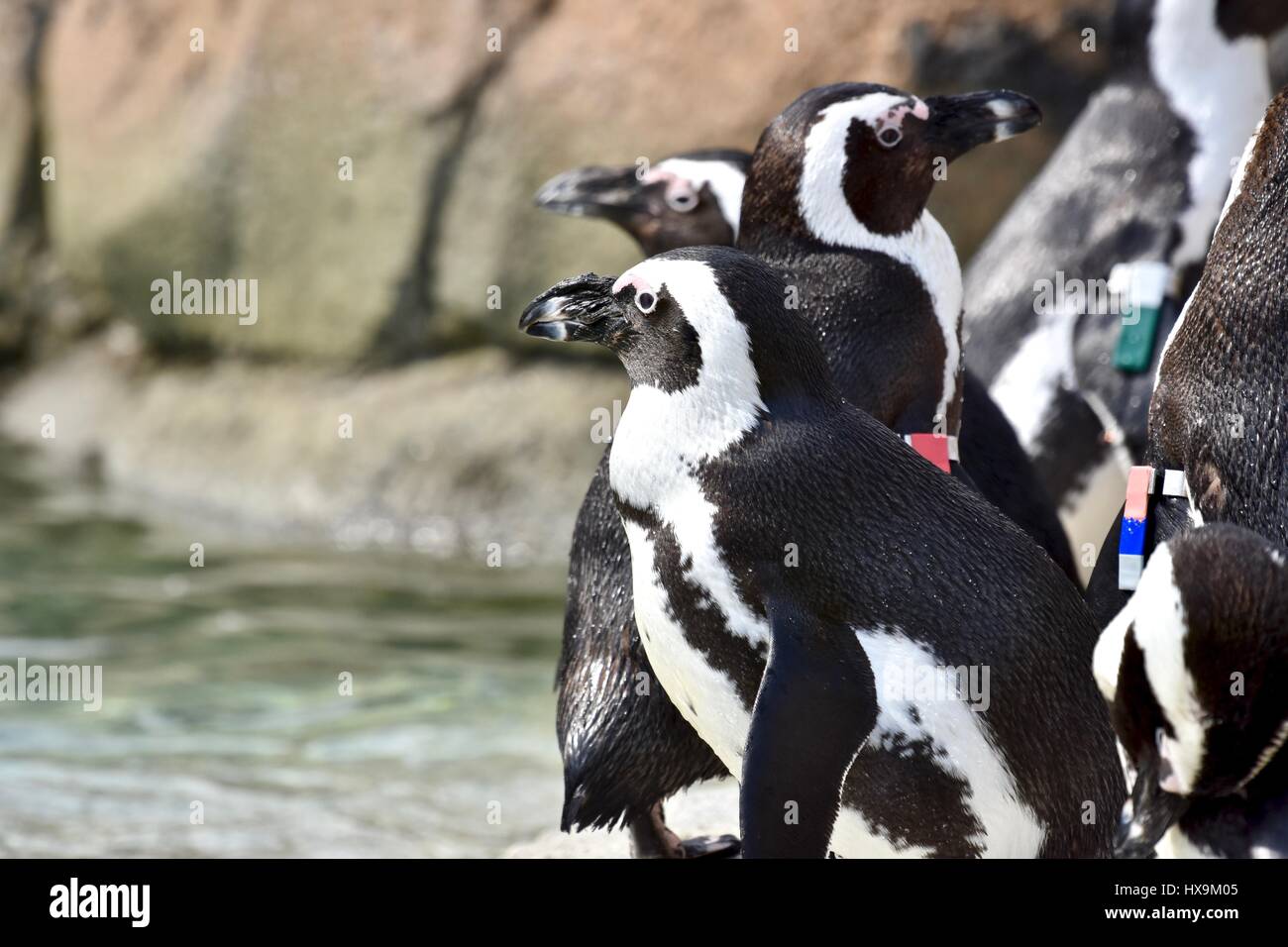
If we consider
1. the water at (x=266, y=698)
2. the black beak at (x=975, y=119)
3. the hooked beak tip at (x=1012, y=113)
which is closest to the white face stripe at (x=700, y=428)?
the black beak at (x=975, y=119)

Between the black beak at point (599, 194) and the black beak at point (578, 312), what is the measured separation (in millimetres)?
1085

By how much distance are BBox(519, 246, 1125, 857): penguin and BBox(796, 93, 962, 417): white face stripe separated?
0.45m

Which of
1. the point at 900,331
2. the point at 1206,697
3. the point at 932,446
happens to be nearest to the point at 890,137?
the point at 900,331

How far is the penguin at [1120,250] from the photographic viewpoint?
3.73 meters

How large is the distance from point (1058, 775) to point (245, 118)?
5828 mm

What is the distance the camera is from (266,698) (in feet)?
16.0

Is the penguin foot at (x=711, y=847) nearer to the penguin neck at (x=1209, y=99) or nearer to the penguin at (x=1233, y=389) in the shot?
the penguin at (x=1233, y=389)

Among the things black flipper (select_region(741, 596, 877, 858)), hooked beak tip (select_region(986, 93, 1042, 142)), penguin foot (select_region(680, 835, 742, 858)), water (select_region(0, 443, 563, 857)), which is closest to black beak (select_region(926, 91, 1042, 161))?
hooked beak tip (select_region(986, 93, 1042, 142))

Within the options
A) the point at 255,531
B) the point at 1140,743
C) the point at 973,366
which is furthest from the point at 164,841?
the point at 255,531

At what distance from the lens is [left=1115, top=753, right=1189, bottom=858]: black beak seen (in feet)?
5.82

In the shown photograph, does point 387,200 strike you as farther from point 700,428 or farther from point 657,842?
point 700,428

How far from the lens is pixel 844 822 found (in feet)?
6.99
